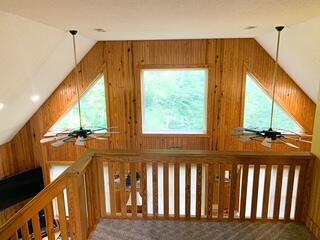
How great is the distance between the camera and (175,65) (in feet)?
17.9

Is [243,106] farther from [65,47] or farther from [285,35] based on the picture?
[65,47]

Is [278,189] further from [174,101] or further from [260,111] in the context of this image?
[174,101]

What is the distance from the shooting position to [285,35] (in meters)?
3.71

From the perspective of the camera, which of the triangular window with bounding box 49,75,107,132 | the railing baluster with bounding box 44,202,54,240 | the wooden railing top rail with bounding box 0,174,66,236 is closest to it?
the wooden railing top rail with bounding box 0,174,66,236

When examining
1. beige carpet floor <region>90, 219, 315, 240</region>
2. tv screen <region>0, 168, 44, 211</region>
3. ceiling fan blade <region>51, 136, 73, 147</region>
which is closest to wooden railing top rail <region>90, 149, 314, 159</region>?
beige carpet floor <region>90, 219, 315, 240</region>

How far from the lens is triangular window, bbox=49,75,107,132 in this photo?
19.0 feet

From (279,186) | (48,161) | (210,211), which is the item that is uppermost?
(279,186)

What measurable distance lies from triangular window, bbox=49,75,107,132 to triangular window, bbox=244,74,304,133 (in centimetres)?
326

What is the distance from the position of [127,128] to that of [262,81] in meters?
3.18

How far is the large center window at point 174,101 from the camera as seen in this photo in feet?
18.4

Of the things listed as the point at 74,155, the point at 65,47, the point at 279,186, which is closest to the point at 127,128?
the point at 74,155

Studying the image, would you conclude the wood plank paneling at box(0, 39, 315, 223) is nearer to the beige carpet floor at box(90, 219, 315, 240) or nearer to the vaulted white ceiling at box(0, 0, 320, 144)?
the vaulted white ceiling at box(0, 0, 320, 144)

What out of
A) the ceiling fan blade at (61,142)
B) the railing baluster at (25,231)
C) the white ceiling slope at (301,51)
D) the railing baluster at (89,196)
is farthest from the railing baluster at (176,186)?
the white ceiling slope at (301,51)

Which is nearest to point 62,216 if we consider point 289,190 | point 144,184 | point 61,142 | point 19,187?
point 144,184
